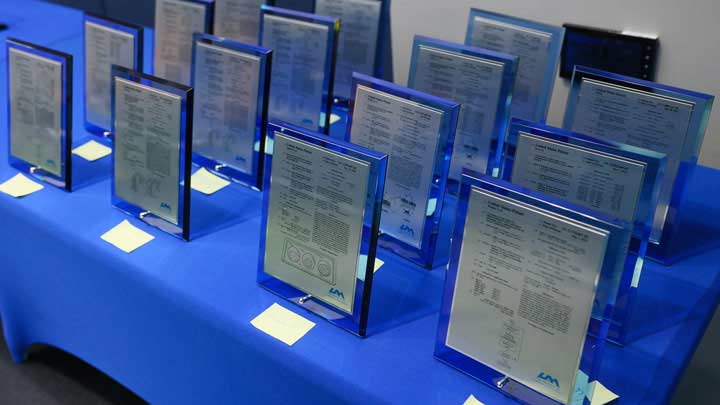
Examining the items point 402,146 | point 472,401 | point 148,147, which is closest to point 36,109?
point 148,147

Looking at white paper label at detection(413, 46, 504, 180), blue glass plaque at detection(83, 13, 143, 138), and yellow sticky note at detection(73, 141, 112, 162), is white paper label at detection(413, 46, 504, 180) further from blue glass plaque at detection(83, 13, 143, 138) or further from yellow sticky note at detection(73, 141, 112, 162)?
yellow sticky note at detection(73, 141, 112, 162)

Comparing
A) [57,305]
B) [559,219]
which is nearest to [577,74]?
[559,219]

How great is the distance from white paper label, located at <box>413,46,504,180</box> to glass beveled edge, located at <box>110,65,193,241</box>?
55cm

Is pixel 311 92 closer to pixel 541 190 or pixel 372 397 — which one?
pixel 541 190

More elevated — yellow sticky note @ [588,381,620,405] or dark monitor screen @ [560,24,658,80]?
dark monitor screen @ [560,24,658,80]

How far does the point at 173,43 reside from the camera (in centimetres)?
203

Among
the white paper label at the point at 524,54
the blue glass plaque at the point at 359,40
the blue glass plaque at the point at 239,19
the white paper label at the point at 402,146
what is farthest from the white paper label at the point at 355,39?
the white paper label at the point at 402,146

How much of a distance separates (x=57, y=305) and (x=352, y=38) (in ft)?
3.64

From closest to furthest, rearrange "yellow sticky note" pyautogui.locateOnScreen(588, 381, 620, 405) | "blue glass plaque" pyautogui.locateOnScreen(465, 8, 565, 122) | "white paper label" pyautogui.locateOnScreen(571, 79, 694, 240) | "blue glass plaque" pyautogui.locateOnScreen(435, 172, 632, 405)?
"blue glass plaque" pyautogui.locateOnScreen(435, 172, 632, 405) < "yellow sticky note" pyautogui.locateOnScreen(588, 381, 620, 405) < "white paper label" pyautogui.locateOnScreen(571, 79, 694, 240) < "blue glass plaque" pyautogui.locateOnScreen(465, 8, 565, 122)

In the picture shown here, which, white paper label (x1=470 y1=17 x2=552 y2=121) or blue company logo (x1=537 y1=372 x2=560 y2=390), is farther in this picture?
white paper label (x1=470 y1=17 x2=552 y2=121)

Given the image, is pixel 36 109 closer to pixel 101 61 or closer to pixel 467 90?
pixel 101 61

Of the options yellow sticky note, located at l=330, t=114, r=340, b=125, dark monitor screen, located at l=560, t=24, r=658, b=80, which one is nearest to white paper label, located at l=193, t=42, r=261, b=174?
yellow sticky note, located at l=330, t=114, r=340, b=125

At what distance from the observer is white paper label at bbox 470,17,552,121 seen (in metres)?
1.85

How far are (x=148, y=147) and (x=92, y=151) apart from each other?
453mm
